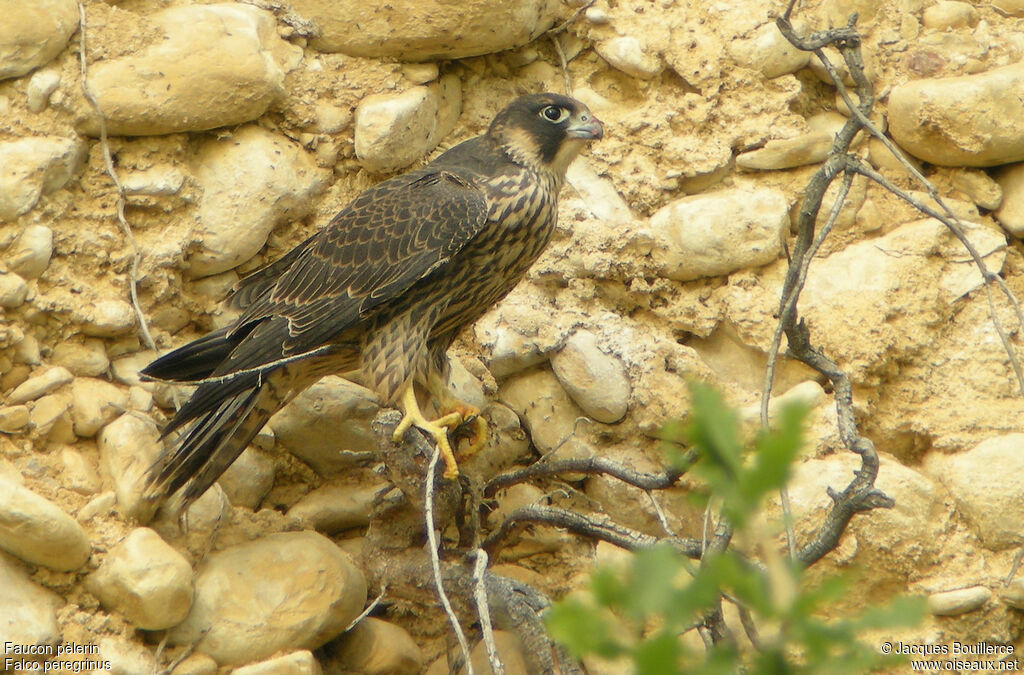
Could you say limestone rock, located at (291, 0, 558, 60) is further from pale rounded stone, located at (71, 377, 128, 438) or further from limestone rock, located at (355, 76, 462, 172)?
pale rounded stone, located at (71, 377, 128, 438)

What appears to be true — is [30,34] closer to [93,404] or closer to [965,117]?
[93,404]

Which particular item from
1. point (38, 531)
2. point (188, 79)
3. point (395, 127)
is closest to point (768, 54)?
point (395, 127)

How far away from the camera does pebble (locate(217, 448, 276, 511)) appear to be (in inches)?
136

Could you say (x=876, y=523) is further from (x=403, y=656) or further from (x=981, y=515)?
(x=403, y=656)

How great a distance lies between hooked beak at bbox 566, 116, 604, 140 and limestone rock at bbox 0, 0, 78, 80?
5.37 ft

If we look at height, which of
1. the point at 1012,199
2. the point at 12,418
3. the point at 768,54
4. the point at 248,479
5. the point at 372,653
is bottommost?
the point at 372,653

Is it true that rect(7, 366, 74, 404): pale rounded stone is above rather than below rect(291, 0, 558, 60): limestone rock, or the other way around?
below

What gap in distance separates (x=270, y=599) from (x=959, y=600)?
6.46ft

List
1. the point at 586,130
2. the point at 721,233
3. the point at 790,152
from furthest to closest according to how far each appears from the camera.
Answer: the point at 790,152
the point at 721,233
the point at 586,130

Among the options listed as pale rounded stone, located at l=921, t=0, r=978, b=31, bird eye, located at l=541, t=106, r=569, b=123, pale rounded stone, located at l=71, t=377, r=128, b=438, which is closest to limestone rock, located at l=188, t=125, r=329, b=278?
pale rounded stone, located at l=71, t=377, r=128, b=438

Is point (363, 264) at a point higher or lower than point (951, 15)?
lower

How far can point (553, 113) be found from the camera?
3.48m

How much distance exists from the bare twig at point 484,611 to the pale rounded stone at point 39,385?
4.46 feet

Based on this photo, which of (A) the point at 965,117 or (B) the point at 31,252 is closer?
(B) the point at 31,252
